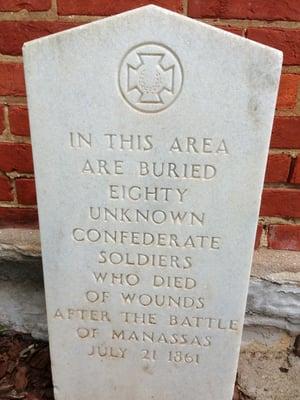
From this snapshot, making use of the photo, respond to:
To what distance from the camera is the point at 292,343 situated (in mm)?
1749

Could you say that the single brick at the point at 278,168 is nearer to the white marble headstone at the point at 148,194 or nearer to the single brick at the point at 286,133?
the single brick at the point at 286,133

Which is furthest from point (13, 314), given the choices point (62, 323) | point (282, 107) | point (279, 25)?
point (279, 25)

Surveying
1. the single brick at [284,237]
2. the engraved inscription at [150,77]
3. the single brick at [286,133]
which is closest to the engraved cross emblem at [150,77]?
the engraved inscription at [150,77]

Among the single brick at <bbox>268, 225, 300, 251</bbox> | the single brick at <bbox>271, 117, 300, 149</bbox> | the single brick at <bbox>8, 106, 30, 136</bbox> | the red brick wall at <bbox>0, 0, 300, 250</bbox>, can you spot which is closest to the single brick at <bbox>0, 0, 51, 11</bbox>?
the red brick wall at <bbox>0, 0, 300, 250</bbox>

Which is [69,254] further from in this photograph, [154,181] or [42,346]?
[42,346]

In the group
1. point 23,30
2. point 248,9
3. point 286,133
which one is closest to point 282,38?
point 248,9

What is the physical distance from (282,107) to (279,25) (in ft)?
0.73

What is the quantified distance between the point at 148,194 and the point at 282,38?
0.57 m

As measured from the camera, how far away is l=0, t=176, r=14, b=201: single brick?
61.6 inches

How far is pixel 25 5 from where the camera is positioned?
136cm

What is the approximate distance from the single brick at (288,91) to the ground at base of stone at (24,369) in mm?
926

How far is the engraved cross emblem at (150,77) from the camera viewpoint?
1074 millimetres

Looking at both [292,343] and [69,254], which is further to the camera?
[292,343]

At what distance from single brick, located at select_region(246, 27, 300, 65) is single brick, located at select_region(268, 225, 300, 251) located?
52 cm
